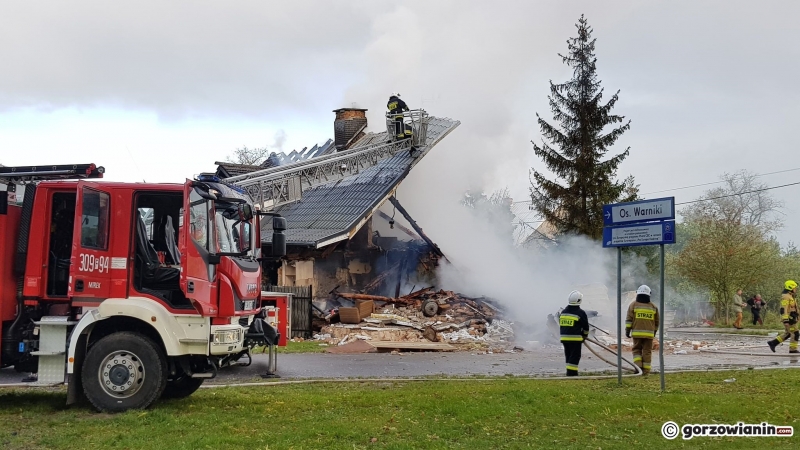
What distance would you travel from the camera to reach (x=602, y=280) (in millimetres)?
26125

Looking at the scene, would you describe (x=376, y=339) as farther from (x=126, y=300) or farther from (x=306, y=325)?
(x=126, y=300)

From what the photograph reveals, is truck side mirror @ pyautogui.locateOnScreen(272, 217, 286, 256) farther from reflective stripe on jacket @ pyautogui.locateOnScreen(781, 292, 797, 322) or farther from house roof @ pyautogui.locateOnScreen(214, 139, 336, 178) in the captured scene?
house roof @ pyautogui.locateOnScreen(214, 139, 336, 178)

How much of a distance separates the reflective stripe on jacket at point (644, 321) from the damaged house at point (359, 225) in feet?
38.0

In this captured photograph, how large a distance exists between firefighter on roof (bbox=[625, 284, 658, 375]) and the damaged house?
37.7ft

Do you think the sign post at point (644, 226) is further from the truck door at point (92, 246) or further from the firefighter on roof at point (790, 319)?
the firefighter on roof at point (790, 319)

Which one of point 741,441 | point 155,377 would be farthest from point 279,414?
point 741,441

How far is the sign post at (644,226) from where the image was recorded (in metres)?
10.5

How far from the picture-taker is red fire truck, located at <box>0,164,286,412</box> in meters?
8.84

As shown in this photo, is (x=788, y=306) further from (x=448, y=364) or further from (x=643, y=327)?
(x=448, y=364)

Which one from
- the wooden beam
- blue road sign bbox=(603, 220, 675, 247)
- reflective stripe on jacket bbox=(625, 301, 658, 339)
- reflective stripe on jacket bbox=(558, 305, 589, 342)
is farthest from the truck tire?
the wooden beam

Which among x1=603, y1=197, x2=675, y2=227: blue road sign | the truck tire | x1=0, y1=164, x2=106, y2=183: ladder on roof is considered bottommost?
the truck tire

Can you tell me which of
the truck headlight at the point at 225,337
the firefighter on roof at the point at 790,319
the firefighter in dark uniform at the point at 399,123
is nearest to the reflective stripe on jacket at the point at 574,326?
the truck headlight at the point at 225,337

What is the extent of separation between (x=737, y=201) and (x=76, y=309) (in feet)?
188

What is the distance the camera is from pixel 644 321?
1268 centimetres
